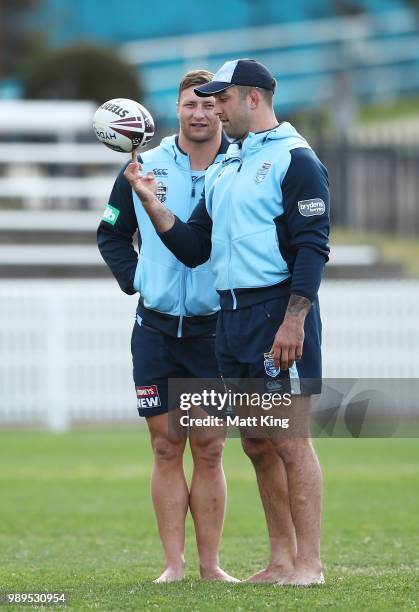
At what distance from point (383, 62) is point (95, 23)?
25.5ft

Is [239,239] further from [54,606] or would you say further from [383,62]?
[383,62]

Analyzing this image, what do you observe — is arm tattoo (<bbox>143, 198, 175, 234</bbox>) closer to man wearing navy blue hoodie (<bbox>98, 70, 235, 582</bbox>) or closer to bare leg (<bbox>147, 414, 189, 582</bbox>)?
man wearing navy blue hoodie (<bbox>98, 70, 235, 582</bbox>)

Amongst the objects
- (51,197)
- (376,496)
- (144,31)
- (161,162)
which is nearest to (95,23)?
(144,31)

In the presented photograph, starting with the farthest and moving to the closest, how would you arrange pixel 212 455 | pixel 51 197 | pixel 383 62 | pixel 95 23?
pixel 383 62
pixel 95 23
pixel 51 197
pixel 212 455

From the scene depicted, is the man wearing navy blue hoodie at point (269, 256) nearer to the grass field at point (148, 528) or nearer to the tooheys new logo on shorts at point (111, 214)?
the grass field at point (148, 528)

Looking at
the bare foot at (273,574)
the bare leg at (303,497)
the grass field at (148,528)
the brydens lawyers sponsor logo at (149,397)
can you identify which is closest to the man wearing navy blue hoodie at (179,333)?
the brydens lawyers sponsor logo at (149,397)

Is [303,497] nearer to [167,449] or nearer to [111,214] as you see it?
[167,449]

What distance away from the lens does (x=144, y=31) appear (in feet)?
111

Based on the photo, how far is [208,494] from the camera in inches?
283

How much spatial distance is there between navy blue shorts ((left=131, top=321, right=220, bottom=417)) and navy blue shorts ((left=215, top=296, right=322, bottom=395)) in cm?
55

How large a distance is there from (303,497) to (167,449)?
3.22 ft

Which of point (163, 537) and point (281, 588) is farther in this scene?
point (163, 537)

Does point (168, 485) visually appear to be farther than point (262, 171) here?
Yes

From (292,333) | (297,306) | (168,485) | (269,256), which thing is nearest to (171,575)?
(168,485)
